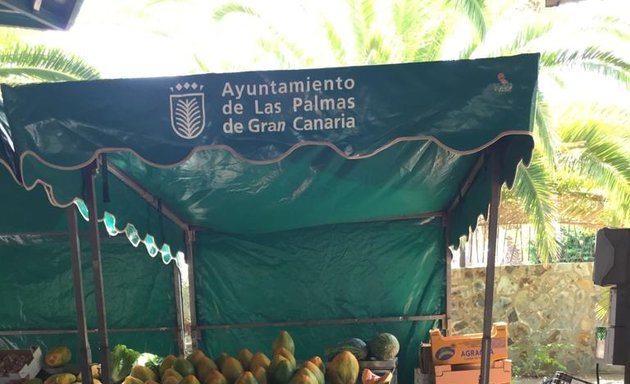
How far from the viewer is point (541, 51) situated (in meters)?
7.81

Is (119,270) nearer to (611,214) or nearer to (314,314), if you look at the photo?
(314,314)

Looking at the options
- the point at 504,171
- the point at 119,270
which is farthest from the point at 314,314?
the point at 504,171

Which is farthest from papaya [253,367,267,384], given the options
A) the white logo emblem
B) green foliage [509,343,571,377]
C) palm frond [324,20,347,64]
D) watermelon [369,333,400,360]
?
green foliage [509,343,571,377]

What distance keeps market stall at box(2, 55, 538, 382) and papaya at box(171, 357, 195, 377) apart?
1258 millimetres

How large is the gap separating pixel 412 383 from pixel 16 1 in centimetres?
468

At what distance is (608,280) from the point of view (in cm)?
289

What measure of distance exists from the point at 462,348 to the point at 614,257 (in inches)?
81.5

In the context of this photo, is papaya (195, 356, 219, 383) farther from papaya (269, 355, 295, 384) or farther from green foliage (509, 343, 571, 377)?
green foliage (509, 343, 571, 377)

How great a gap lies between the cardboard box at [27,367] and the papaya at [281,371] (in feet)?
6.75

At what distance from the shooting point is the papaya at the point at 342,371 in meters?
3.60

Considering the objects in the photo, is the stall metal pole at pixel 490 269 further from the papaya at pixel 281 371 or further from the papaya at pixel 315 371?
the papaya at pixel 281 371

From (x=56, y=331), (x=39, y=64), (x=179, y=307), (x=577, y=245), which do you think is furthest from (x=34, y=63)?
(x=577, y=245)

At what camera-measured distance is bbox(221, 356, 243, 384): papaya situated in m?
3.38

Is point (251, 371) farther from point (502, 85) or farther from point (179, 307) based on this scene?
point (179, 307)
